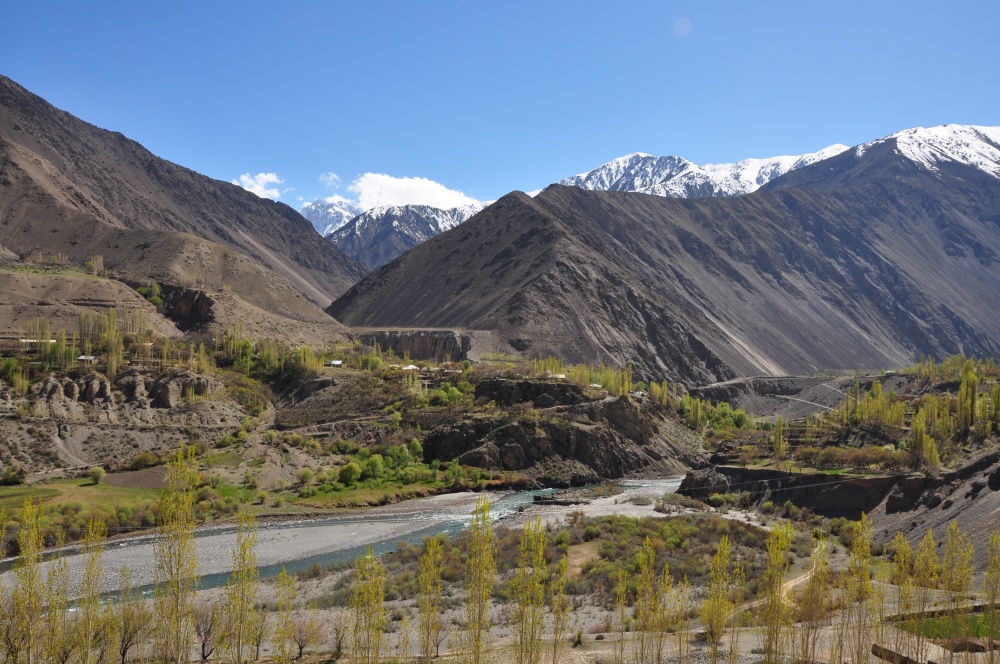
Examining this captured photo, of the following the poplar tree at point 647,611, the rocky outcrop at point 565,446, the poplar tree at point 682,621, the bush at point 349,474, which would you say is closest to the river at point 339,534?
the bush at point 349,474

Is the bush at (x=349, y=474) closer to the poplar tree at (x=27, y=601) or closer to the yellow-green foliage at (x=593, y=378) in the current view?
the yellow-green foliage at (x=593, y=378)

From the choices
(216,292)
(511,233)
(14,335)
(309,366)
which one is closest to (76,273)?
(216,292)

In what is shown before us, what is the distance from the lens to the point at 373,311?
190750 mm

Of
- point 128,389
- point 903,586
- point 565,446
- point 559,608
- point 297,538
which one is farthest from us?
point 565,446

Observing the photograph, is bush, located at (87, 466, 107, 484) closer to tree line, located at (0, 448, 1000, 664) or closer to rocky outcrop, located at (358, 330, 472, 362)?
tree line, located at (0, 448, 1000, 664)

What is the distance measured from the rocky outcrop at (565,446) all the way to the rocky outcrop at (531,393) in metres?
2.51

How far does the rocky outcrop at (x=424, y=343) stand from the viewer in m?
133

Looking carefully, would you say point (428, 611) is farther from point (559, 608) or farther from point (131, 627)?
point (131, 627)

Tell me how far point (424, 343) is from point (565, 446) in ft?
197

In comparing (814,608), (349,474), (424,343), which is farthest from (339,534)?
(424,343)

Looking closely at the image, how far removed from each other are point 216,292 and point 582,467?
225 feet

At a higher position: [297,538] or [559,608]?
[559,608]

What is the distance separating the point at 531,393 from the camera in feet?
306

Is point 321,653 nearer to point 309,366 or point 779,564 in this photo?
point 779,564
